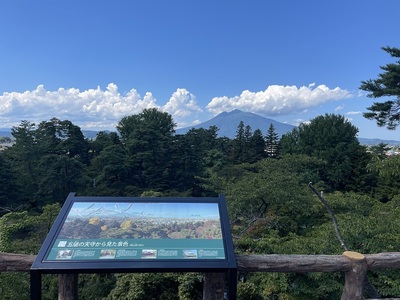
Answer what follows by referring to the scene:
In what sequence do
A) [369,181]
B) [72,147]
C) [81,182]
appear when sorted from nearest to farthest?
[81,182] → [369,181] → [72,147]

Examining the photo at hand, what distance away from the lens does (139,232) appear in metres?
2.18

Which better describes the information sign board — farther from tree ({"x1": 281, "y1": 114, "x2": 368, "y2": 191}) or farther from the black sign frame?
tree ({"x1": 281, "y1": 114, "x2": 368, "y2": 191})

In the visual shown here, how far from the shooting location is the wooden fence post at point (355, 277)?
2418mm

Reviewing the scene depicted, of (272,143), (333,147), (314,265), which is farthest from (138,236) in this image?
(272,143)

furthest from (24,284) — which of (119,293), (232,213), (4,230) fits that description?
(232,213)

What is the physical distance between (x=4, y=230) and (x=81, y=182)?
14116mm

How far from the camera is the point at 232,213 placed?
1097 cm

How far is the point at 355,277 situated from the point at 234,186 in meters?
9.65

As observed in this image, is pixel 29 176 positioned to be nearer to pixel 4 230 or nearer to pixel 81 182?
pixel 81 182

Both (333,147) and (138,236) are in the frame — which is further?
(333,147)

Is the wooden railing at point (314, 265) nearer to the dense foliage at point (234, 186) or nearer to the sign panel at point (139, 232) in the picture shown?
the sign panel at point (139, 232)

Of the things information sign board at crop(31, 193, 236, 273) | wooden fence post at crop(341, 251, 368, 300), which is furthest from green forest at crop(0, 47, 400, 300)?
information sign board at crop(31, 193, 236, 273)

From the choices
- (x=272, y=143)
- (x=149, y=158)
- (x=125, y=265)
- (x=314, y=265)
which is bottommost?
(x=149, y=158)

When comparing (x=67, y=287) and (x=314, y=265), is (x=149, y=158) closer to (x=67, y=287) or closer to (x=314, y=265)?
(x=67, y=287)
